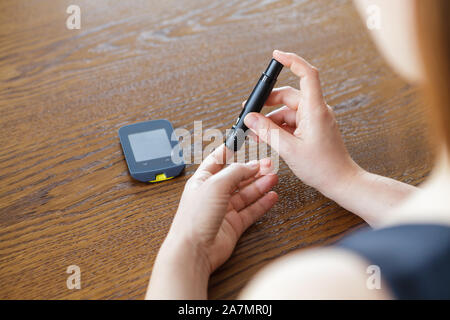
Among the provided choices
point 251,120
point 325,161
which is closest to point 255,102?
point 251,120

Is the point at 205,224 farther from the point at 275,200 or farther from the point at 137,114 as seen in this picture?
the point at 137,114

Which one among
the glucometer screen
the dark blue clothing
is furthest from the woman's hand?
the dark blue clothing

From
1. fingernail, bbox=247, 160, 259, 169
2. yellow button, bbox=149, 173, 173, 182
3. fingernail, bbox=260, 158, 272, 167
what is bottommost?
yellow button, bbox=149, 173, 173, 182

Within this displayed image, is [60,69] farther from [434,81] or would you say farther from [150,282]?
[434,81]

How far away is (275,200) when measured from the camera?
0.82 meters

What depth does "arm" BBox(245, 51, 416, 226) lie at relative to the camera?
31.6 inches

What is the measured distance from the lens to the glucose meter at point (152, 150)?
859 mm

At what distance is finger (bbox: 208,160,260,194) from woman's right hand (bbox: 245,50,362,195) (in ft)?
0.28

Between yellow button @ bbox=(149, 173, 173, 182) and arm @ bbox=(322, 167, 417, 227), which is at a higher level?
yellow button @ bbox=(149, 173, 173, 182)

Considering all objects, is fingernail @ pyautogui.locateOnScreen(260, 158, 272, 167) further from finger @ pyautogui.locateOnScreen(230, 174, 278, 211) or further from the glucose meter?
the glucose meter
